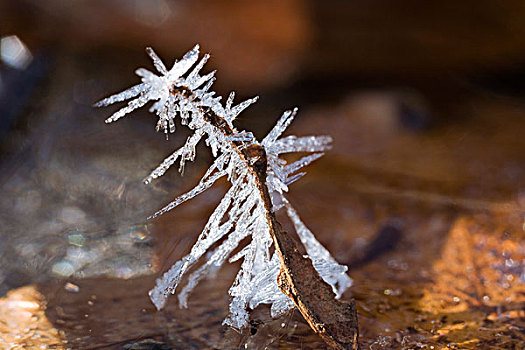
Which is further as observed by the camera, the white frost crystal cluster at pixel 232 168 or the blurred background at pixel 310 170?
the blurred background at pixel 310 170

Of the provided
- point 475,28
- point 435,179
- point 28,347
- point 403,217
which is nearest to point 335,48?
point 475,28

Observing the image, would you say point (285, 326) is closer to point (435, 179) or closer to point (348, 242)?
point (348, 242)

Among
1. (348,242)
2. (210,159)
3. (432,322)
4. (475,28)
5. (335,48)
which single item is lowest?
(432,322)

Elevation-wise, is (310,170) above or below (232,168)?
above

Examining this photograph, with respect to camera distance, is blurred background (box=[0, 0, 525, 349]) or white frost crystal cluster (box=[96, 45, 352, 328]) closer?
white frost crystal cluster (box=[96, 45, 352, 328])

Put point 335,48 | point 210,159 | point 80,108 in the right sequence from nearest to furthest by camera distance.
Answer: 1. point 210,159
2. point 80,108
3. point 335,48
